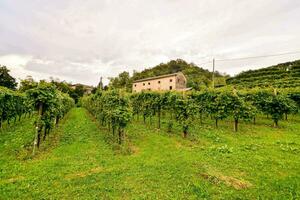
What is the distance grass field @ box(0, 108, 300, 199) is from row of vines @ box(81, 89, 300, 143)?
5.62 feet

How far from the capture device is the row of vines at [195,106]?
11272 mm

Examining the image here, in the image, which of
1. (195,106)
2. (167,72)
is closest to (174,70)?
(167,72)

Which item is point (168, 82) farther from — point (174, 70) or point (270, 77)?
point (174, 70)

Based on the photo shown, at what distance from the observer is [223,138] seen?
12.1m

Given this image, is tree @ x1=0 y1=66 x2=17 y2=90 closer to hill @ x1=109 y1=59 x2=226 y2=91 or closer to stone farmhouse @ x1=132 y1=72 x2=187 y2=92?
hill @ x1=109 y1=59 x2=226 y2=91

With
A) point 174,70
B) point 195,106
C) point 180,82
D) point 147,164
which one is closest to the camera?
point 147,164

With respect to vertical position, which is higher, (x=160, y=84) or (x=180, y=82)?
(x=180, y=82)

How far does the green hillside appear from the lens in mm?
34553

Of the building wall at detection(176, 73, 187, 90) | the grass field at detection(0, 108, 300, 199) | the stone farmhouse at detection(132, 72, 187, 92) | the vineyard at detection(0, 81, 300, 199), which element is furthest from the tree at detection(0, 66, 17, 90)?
the grass field at detection(0, 108, 300, 199)

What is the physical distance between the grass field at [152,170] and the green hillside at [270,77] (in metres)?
27.9

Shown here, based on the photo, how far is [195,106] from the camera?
13.1m

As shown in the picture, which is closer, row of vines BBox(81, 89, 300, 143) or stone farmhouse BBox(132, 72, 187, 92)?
row of vines BBox(81, 89, 300, 143)

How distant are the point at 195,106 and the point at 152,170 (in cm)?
715

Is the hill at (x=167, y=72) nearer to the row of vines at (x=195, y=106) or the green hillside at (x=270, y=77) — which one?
the green hillside at (x=270, y=77)
